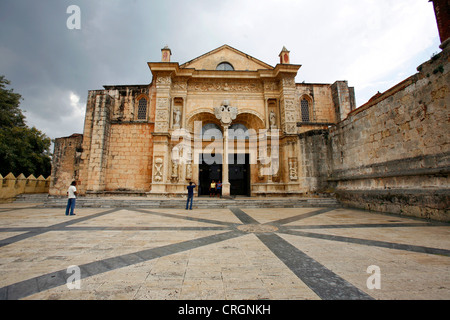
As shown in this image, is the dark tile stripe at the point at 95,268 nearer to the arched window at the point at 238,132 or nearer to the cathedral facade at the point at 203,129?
the cathedral facade at the point at 203,129

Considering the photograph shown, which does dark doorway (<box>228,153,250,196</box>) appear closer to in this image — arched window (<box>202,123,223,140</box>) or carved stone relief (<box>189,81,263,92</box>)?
arched window (<box>202,123,223,140</box>)

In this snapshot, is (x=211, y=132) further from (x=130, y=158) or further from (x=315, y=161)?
(x=315, y=161)

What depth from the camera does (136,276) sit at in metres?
2.36

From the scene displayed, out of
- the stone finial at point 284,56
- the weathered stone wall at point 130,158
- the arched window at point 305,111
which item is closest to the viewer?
the weathered stone wall at point 130,158

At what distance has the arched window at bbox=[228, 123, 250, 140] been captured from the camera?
16.2 m

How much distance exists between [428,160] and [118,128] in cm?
1842

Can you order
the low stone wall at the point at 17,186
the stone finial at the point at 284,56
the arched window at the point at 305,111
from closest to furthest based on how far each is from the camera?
1. the low stone wall at the point at 17,186
2. the stone finial at the point at 284,56
3. the arched window at the point at 305,111

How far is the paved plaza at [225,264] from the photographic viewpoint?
1.99 metres

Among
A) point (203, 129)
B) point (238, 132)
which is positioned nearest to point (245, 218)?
point (238, 132)

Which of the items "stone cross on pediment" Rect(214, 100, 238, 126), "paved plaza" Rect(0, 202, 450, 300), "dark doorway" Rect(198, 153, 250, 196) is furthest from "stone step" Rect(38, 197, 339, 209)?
"stone cross on pediment" Rect(214, 100, 238, 126)

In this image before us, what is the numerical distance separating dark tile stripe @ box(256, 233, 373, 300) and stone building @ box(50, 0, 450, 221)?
26.8 feet

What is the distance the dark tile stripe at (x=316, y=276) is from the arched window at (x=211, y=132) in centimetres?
1325

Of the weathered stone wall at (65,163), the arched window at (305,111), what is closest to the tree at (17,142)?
the weathered stone wall at (65,163)

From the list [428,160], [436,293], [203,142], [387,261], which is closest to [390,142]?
[428,160]
